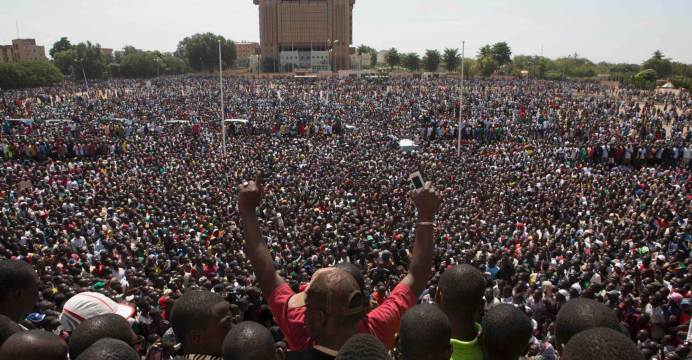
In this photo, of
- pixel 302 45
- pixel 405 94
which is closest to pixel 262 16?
pixel 302 45

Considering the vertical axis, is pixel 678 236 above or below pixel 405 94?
below

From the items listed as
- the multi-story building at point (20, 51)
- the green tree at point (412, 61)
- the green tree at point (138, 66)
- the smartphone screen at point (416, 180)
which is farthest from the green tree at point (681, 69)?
the multi-story building at point (20, 51)

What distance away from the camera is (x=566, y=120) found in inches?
1129

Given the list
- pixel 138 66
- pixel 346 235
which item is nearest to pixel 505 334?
pixel 346 235

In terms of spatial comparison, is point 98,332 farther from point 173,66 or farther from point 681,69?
point 173,66

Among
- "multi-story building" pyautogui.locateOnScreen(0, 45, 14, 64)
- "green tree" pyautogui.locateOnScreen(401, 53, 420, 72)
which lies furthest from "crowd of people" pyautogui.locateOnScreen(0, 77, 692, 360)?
"multi-story building" pyautogui.locateOnScreen(0, 45, 14, 64)

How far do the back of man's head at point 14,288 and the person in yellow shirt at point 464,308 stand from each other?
2.54m

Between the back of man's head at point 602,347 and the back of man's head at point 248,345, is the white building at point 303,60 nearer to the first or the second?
the back of man's head at point 248,345

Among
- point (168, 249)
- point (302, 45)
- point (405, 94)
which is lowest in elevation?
point (168, 249)

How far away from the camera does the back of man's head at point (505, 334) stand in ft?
7.43

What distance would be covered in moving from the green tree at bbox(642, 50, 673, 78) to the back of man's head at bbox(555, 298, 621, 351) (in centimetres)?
6831

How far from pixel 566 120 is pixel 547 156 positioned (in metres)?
9.36

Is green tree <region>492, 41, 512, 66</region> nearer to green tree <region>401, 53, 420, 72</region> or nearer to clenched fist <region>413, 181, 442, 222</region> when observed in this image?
green tree <region>401, 53, 420, 72</region>

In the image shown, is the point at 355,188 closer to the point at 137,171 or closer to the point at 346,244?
the point at 346,244
